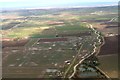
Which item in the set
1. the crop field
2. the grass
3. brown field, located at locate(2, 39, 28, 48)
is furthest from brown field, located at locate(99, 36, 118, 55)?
brown field, located at locate(2, 39, 28, 48)

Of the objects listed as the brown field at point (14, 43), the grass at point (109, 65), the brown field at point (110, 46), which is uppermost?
the brown field at point (110, 46)

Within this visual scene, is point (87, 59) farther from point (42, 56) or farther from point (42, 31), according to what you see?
point (42, 31)

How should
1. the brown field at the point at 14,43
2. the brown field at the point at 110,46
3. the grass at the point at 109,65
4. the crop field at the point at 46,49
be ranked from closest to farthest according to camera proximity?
the grass at the point at 109,65 → the crop field at the point at 46,49 → the brown field at the point at 110,46 → the brown field at the point at 14,43

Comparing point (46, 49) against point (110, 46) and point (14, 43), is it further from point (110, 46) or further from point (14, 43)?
point (110, 46)

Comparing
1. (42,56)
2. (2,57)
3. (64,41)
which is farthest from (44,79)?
(64,41)

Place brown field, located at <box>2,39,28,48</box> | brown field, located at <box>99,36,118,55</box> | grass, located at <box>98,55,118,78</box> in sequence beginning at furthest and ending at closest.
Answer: brown field, located at <box>2,39,28,48</box>, brown field, located at <box>99,36,118,55</box>, grass, located at <box>98,55,118,78</box>

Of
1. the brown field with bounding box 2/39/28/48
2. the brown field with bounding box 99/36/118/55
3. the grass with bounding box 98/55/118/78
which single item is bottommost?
the brown field with bounding box 2/39/28/48

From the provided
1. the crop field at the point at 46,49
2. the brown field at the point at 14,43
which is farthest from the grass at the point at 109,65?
the brown field at the point at 14,43

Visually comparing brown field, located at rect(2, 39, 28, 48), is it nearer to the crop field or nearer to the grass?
the crop field

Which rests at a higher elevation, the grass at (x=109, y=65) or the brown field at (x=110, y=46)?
the brown field at (x=110, y=46)

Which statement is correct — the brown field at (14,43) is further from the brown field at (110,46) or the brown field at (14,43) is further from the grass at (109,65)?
the grass at (109,65)

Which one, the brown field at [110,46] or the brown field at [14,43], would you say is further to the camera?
the brown field at [14,43]
